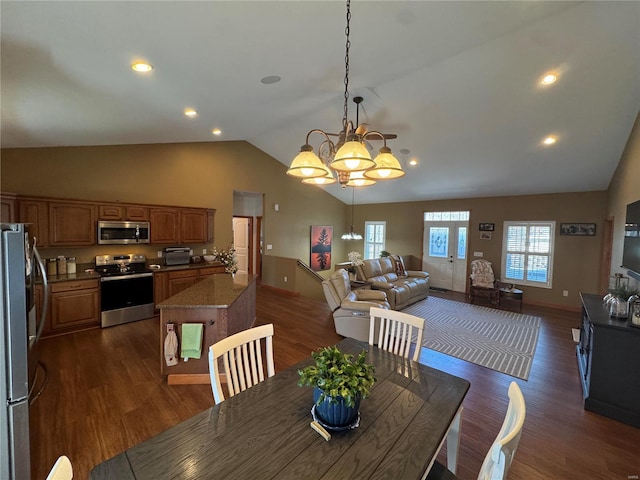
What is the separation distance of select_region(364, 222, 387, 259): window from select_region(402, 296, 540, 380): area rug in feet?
11.0

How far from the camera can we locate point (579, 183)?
582 centimetres

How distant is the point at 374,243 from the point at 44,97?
8454 mm

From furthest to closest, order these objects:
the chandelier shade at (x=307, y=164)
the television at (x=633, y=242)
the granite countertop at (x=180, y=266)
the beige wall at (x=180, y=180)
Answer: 1. the granite countertop at (x=180, y=266)
2. the beige wall at (x=180, y=180)
3. the television at (x=633, y=242)
4. the chandelier shade at (x=307, y=164)

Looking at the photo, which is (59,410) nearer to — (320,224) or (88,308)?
(88,308)

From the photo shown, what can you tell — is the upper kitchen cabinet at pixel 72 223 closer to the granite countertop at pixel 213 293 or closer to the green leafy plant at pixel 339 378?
the granite countertop at pixel 213 293

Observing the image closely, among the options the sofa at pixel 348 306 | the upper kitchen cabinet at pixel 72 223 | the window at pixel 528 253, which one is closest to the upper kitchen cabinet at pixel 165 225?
the upper kitchen cabinet at pixel 72 223

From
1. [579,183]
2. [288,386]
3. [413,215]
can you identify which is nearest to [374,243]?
[413,215]

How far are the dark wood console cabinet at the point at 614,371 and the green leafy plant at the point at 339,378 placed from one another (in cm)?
279

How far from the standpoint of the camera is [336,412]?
120 cm

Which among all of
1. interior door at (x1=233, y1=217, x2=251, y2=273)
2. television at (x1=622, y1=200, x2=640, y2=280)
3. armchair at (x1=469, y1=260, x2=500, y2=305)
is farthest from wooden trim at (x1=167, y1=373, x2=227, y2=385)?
armchair at (x1=469, y1=260, x2=500, y2=305)

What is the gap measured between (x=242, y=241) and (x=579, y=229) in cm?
837

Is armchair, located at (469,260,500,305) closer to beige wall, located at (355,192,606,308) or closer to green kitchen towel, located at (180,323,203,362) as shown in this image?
beige wall, located at (355,192,606,308)

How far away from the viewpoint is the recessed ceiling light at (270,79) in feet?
9.77

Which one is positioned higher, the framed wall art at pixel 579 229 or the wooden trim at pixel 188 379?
the framed wall art at pixel 579 229
